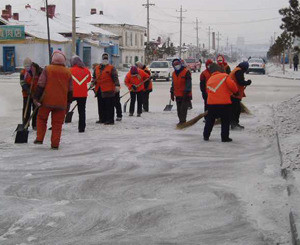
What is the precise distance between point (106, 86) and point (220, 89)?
11.5 feet

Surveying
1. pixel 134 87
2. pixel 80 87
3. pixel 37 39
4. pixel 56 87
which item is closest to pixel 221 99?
pixel 56 87

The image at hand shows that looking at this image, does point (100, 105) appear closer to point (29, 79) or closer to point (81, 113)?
point (81, 113)

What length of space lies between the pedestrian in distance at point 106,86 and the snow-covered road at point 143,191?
6.46 feet

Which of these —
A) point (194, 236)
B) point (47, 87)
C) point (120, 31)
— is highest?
point (120, 31)

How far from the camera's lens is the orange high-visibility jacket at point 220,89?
385 inches

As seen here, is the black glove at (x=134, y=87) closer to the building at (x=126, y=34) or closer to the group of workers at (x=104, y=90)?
the group of workers at (x=104, y=90)

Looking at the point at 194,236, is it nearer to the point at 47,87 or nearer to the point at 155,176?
Result: the point at 155,176

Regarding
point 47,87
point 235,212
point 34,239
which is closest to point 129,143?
point 47,87

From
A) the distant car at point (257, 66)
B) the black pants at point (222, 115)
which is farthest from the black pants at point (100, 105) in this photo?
the distant car at point (257, 66)

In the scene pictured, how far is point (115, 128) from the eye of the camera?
1213 cm

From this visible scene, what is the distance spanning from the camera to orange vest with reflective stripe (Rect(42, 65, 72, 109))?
9.14 m

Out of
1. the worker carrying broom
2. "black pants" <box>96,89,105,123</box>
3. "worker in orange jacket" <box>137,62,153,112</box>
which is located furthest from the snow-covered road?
"worker in orange jacket" <box>137,62,153,112</box>

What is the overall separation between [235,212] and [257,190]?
899mm

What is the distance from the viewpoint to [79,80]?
449 inches
